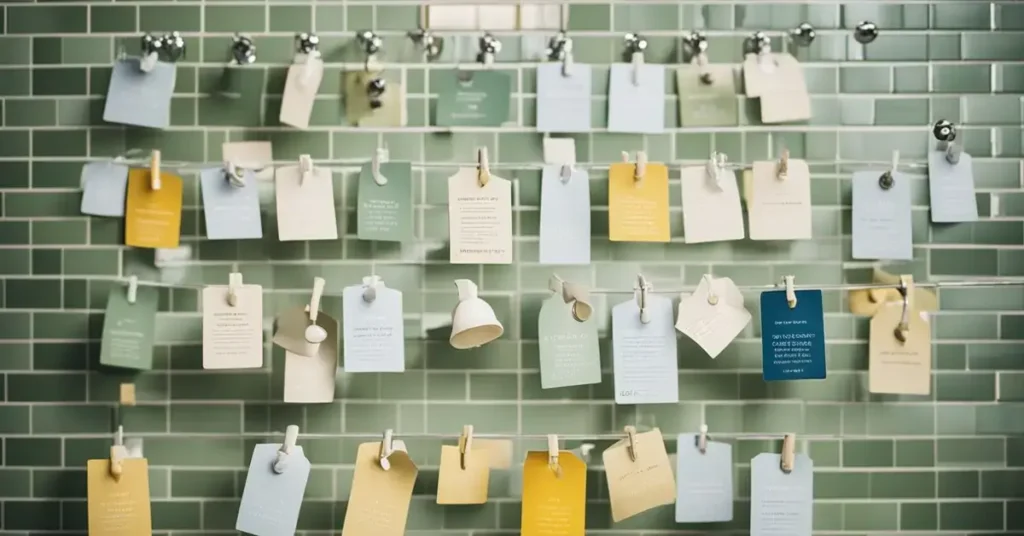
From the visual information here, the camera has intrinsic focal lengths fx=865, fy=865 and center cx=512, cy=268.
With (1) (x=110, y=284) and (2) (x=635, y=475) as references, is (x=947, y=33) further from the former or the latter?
(1) (x=110, y=284)

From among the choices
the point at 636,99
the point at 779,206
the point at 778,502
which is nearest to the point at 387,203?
the point at 636,99

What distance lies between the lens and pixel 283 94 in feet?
5.58

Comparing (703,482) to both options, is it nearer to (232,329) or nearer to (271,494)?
(271,494)

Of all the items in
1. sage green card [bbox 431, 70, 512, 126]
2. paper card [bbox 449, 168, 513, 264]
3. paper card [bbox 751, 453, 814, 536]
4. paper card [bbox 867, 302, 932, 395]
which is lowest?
paper card [bbox 751, 453, 814, 536]

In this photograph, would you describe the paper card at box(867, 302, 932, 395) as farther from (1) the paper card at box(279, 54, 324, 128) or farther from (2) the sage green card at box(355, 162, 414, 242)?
(1) the paper card at box(279, 54, 324, 128)

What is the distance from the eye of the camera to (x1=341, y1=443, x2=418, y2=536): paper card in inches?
64.0

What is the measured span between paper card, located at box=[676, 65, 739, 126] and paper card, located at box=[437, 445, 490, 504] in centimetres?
78

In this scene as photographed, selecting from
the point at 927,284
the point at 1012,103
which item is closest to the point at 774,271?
the point at 927,284

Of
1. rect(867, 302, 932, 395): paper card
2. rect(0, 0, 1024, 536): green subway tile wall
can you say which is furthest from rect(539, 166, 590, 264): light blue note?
rect(867, 302, 932, 395): paper card

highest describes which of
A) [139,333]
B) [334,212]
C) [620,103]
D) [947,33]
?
[947,33]

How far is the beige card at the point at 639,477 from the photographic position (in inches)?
64.3

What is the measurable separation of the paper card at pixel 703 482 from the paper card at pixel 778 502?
0.17ft

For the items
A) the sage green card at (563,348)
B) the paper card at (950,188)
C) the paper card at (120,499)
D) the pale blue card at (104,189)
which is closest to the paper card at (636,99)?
the sage green card at (563,348)

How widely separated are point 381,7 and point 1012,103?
4.18ft
